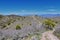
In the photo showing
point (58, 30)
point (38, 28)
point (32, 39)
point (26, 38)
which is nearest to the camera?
point (32, 39)

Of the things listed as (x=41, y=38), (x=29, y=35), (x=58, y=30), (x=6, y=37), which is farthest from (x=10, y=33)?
(x=58, y=30)

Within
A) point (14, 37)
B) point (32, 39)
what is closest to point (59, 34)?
point (32, 39)

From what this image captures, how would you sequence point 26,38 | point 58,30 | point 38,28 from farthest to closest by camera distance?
point 38,28, point 58,30, point 26,38

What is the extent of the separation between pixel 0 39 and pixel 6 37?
88 cm

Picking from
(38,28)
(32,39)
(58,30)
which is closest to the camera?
(32,39)

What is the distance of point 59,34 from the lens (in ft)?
62.6

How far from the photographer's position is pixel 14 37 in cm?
1736

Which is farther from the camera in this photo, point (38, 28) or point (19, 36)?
point (38, 28)

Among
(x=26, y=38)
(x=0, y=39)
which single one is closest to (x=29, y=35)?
(x=26, y=38)

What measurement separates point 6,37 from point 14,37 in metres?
1.04

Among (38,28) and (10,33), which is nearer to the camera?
(10,33)

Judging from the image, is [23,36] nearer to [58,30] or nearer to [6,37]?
[6,37]

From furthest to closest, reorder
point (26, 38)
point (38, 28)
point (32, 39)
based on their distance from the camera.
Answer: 1. point (38, 28)
2. point (26, 38)
3. point (32, 39)

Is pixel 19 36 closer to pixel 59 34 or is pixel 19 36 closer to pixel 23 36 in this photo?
pixel 23 36
